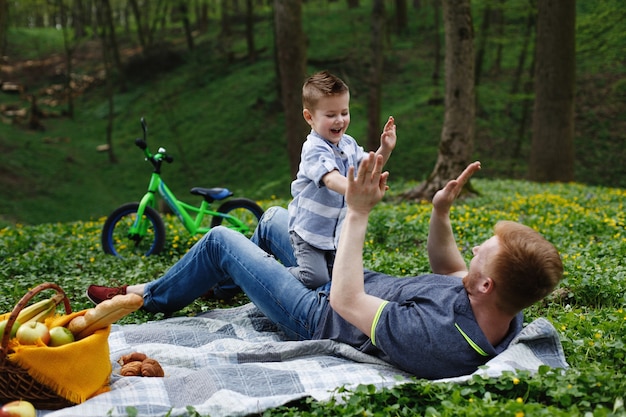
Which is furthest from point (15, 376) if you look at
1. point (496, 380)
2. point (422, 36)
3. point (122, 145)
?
point (422, 36)

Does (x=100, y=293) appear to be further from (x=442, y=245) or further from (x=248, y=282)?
(x=442, y=245)

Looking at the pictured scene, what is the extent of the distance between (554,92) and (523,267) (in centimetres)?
1291

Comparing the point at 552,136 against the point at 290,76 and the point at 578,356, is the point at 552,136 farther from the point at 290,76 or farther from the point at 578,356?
the point at 578,356

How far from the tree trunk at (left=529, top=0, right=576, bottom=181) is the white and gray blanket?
12428 mm

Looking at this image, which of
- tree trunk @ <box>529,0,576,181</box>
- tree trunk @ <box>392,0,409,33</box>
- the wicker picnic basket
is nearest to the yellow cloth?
the wicker picnic basket

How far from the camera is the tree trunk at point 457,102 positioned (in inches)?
386

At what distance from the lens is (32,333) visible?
288cm

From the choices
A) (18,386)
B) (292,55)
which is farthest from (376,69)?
(18,386)

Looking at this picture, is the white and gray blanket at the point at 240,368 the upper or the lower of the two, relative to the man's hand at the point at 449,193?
lower

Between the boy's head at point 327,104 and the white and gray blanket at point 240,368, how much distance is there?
130cm

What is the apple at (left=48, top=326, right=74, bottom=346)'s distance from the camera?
2.94 metres

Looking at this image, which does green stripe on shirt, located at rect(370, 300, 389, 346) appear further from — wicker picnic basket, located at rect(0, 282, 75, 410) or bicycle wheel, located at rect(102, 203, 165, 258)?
bicycle wheel, located at rect(102, 203, 165, 258)

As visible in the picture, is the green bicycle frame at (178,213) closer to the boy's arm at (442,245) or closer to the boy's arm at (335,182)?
the boy's arm at (335,182)

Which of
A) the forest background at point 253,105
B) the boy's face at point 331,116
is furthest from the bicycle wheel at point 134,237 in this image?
the forest background at point 253,105
